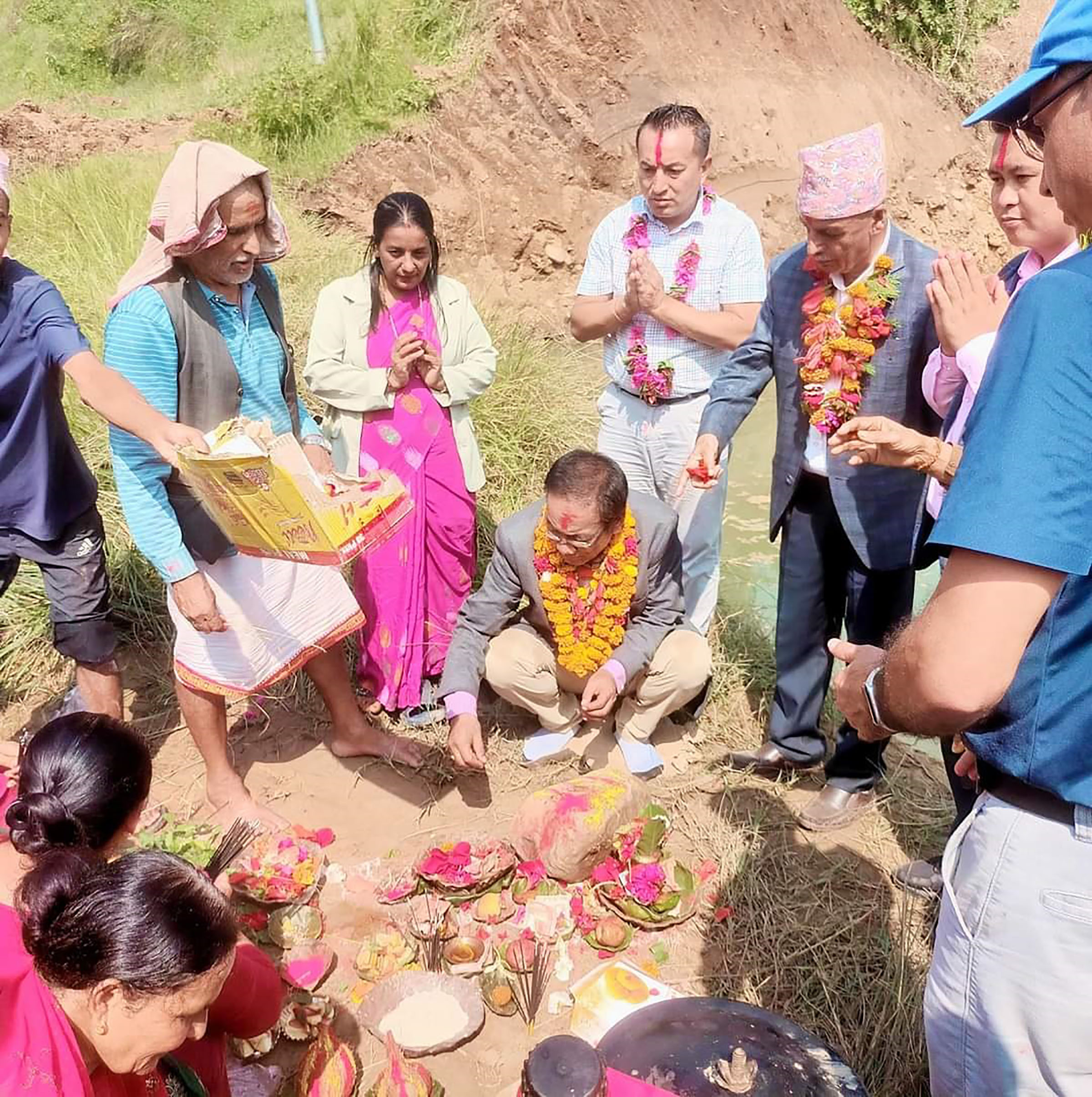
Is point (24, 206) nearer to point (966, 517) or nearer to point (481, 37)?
point (481, 37)

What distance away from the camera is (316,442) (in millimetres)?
3338

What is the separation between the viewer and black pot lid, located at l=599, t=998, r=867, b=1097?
1721mm

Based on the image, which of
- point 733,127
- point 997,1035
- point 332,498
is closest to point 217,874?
point 332,498

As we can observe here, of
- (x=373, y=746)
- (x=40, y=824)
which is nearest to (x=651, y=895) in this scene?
(x=373, y=746)

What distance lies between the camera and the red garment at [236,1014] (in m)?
2.05

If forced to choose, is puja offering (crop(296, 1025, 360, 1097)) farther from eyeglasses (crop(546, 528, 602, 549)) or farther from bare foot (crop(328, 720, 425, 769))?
eyeglasses (crop(546, 528, 602, 549))

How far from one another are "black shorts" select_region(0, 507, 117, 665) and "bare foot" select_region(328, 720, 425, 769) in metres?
0.93

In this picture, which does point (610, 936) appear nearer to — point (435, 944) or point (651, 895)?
point (651, 895)

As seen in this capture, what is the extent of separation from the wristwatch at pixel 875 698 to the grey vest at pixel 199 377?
2.07 m

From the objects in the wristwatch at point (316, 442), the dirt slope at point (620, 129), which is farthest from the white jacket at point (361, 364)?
the dirt slope at point (620, 129)

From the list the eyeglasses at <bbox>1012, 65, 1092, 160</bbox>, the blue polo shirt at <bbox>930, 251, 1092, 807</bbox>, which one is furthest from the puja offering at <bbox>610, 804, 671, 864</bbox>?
the eyeglasses at <bbox>1012, 65, 1092, 160</bbox>

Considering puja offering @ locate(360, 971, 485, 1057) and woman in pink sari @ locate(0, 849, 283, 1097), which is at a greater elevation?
woman in pink sari @ locate(0, 849, 283, 1097)

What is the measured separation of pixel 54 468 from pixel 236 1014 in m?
1.92

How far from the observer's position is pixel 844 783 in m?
3.24
